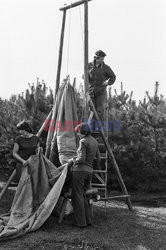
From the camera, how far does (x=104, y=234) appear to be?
558cm

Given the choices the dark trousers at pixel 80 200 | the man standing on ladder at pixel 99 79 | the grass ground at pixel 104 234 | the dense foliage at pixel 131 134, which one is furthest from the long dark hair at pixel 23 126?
the dense foliage at pixel 131 134

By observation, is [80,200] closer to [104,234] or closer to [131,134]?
[104,234]

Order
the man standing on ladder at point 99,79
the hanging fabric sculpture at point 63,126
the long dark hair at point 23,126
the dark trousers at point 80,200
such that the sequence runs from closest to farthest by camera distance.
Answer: the dark trousers at point 80,200 → the long dark hair at point 23,126 → the hanging fabric sculpture at point 63,126 → the man standing on ladder at point 99,79

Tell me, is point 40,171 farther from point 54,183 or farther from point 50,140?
point 50,140

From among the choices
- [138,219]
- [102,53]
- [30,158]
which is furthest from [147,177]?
[30,158]

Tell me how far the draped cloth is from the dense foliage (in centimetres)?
412

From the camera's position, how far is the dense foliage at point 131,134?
35.1 ft

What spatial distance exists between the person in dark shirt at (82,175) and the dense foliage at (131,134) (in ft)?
14.6

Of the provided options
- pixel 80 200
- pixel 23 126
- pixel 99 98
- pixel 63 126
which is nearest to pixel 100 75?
pixel 99 98

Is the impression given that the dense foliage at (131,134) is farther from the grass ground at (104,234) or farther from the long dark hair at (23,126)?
the long dark hair at (23,126)

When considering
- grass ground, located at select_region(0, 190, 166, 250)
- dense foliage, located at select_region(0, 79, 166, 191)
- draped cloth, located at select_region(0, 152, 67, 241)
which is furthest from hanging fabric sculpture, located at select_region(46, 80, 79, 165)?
dense foliage, located at select_region(0, 79, 166, 191)

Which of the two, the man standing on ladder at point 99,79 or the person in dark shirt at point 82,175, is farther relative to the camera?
the man standing on ladder at point 99,79

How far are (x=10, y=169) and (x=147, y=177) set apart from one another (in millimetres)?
4287

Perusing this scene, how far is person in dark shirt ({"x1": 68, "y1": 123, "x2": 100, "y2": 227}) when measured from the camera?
593 centimetres
